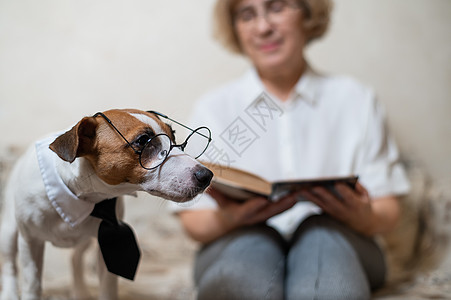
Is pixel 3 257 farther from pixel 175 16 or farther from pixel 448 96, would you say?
pixel 448 96

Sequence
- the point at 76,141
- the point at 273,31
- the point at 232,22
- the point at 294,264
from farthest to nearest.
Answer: the point at 232,22
the point at 273,31
the point at 294,264
the point at 76,141

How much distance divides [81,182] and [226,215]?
1.66 ft

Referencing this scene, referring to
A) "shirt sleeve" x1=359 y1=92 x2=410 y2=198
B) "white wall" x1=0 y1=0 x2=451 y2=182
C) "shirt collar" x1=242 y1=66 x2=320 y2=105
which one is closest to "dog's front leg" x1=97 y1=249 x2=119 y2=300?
"white wall" x1=0 y1=0 x2=451 y2=182

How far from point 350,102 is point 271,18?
0.34 meters

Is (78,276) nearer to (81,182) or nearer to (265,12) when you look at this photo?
(81,182)

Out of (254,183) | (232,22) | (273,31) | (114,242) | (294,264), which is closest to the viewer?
(114,242)

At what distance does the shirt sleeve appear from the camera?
3.84 feet

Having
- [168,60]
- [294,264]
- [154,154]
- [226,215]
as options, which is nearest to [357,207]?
[294,264]

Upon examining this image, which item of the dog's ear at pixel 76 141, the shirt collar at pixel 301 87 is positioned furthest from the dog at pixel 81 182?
the shirt collar at pixel 301 87

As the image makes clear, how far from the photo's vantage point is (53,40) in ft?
3.51

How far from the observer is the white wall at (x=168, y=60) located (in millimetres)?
992

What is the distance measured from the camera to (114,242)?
64 centimetres

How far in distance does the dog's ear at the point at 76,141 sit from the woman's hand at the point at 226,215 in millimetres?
360

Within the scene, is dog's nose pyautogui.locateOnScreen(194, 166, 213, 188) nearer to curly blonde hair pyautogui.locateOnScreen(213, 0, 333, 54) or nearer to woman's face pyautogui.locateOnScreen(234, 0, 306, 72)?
woman's face pyautogui.locateOnScreen(234, 0, 306, 72)
